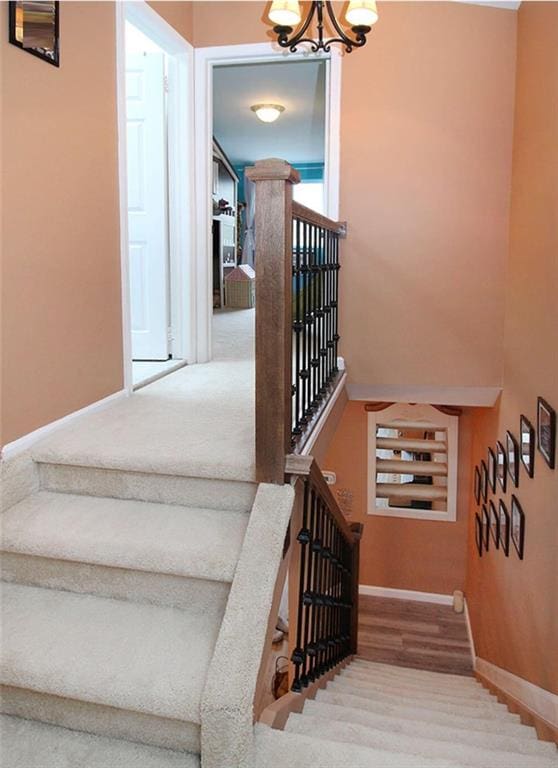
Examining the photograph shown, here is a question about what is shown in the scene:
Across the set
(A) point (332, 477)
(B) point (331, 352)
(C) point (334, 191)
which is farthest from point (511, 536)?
(A) point (332, 477)

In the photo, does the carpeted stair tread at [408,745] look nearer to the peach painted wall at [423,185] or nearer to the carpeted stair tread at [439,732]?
the carpeted stair tread at [439,732]

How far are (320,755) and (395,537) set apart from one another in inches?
201

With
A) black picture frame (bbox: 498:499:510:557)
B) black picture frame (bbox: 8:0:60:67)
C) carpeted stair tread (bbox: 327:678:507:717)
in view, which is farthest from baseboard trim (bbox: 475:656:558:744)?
black picture frame (bbox: 8:0:60:67)

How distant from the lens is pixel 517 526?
350 centimetres

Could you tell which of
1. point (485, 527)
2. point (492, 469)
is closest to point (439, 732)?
point (492, 469)

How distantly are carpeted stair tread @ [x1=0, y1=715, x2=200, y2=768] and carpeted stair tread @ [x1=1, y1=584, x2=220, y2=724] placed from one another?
12 cm

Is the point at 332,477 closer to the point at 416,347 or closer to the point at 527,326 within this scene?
the point at 416,347

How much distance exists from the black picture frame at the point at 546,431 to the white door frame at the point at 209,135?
191 cm

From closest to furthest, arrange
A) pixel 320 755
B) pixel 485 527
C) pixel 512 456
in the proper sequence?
pixel 320 755, pixel 512 456, pixel 485 527

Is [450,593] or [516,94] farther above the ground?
[516,94]

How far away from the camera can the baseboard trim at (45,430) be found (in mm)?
2451

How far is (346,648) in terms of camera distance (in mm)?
4297

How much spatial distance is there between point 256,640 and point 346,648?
Result: 9.14ft

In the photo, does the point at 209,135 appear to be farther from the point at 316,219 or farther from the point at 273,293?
the point at 273,293
